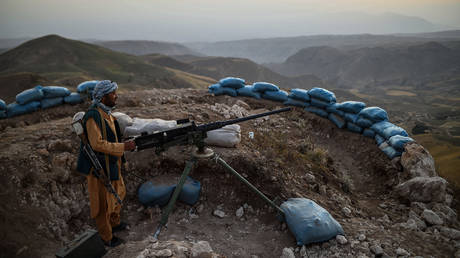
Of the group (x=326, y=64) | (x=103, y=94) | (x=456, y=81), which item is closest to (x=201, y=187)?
(x=103, y=94)

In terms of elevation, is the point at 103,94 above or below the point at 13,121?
above

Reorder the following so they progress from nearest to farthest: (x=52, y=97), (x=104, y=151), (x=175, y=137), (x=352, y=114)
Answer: (x=104, y=151)
(x=175, y=137)
(x=352, y=114)
(x=52, y=97)

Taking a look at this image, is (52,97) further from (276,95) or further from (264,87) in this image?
(276,95)

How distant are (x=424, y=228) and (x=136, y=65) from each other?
37241 mm

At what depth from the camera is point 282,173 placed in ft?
13.9

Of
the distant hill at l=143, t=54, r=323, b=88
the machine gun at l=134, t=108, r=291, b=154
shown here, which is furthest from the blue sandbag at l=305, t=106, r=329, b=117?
the distant hill at l=143, t=54, r=323, b=88

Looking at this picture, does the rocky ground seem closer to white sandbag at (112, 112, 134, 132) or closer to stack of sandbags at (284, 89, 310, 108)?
white sandbag at (112, 112, 134, 132)

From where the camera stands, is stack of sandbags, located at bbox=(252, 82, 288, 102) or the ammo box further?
stack of sandbags, located at bbox=(252, 82, 288, 102)

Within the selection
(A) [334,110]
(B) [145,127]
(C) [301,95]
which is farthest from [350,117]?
(B) [145,127]

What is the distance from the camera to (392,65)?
64125 mm

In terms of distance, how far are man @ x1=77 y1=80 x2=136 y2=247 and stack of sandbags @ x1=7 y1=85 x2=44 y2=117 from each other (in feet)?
21.5

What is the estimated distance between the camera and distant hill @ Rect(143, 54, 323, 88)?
5494 cm

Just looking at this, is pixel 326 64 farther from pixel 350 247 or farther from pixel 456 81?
pixel 350 247

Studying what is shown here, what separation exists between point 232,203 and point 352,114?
5178 mm
